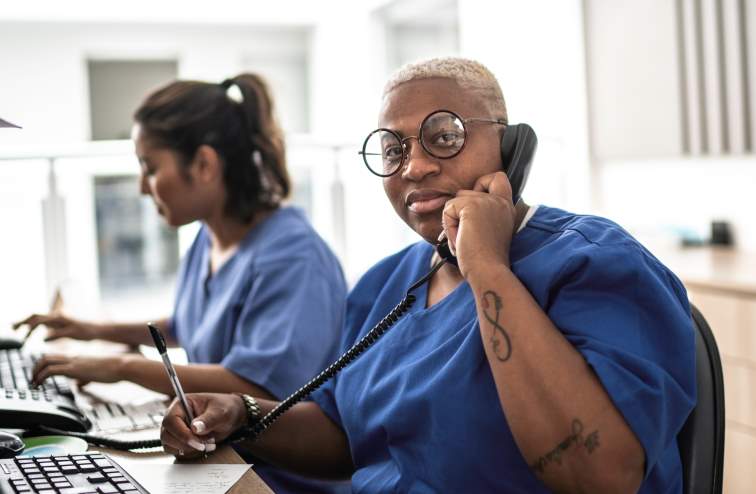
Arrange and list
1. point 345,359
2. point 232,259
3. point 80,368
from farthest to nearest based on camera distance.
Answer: point 232,259 < point 80,368 < point 345,359

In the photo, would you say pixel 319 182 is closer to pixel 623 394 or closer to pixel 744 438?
pixel 744 438

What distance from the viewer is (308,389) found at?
4.24 ft

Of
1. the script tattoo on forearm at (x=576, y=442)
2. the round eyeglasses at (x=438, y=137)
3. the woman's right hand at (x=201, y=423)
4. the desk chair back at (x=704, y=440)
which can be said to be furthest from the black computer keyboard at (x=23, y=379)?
the desk chair back at (x=704, y=440)

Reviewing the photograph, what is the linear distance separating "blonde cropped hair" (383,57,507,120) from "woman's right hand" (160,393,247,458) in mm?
492

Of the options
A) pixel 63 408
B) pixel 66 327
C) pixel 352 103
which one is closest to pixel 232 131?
pixel 66 327

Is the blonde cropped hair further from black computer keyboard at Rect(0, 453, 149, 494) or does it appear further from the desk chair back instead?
black computer keyboard at Rect(0, 453, 149, 494)

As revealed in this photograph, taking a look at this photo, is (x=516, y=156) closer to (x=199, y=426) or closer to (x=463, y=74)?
(x=463, y=74)

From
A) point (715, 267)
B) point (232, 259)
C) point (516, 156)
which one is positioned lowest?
point (715, 267)

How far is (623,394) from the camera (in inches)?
35.5

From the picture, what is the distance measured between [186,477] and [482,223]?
1.48 feet

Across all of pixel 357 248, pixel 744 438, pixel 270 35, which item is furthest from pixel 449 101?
pixel 270 35

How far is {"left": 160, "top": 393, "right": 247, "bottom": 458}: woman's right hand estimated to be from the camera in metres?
1.14

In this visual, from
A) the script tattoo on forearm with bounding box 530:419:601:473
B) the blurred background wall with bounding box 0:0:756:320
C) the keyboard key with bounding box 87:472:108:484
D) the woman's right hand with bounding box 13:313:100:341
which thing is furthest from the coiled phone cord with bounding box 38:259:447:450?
the woman's right hand with bounding box 13:313:100:341

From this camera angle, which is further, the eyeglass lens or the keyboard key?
the eyeglass lens
